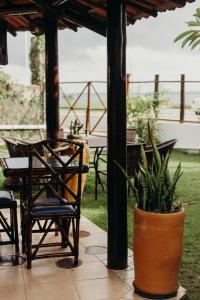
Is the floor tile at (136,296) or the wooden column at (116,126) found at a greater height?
the wooden column at (116,126)

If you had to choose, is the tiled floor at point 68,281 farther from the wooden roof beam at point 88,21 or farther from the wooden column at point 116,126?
A: the wooden roof beam at point 88,21

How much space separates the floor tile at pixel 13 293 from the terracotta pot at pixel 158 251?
2.72 feet

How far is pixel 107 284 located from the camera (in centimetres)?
330

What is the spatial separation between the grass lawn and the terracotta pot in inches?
10.7

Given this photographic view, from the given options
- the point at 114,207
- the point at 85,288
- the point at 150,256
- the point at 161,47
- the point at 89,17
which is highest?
the point at 161,47

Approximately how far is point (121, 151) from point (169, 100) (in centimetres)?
791

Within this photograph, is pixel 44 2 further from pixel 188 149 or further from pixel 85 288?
pixel 188 149

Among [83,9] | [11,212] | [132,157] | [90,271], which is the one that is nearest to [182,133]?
[132,157]

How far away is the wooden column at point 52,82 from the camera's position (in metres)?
5.77

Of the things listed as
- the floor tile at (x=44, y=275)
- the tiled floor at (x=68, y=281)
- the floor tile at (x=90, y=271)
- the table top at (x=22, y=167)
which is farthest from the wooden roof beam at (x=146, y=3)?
the floor tile at (x=44, y=275)

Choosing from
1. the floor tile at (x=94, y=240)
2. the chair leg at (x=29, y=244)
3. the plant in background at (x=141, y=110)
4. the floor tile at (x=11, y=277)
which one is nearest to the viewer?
the floor tile at (x=11, y=277)

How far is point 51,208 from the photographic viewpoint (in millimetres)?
3607

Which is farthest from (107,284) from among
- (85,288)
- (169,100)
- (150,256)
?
(169,100)

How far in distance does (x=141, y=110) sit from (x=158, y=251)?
809cm
